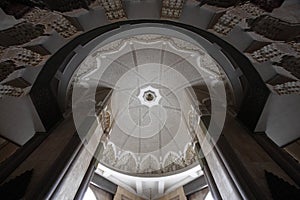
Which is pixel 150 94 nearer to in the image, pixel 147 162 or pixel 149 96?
pixel 149 96

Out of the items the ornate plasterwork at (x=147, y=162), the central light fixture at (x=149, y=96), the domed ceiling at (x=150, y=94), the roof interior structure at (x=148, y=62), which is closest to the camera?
the roof interior structure at (x=148, y=62)

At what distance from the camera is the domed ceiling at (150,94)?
18.1 feet

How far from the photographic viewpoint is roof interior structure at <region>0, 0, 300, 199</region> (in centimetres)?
240

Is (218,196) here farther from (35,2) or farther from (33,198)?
(35,2)

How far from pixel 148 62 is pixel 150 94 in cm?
195

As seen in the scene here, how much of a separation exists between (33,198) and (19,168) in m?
0.69

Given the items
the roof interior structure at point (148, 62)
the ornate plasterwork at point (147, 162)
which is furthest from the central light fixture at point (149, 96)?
the ornate plasterwork at point (147, 162)

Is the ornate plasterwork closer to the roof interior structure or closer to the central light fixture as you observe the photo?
the roof interior structure

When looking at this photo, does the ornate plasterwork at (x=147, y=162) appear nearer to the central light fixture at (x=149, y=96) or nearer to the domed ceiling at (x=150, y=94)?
the domed ceiling at (x=150, y=94)

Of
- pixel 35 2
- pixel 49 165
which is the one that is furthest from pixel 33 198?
pixel 35 2

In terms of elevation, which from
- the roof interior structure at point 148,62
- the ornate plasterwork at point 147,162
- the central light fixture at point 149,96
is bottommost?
the roof interior structure at point 148,62

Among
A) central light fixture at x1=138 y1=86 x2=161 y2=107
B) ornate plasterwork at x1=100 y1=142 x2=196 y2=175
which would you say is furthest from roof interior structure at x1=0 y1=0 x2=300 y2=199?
central light fixture at x1=138 y1=86 x2=161 y2=107

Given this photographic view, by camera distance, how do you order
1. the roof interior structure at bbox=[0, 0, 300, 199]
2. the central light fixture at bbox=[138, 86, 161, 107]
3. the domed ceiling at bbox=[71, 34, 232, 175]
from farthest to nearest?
the central light fixture at bbox=[138, 86, 161, 107] < the domed ceiling at bbox=[71, 34, 232, 175] < the roof interior structure at bbox=[0, 0, 300, 199]

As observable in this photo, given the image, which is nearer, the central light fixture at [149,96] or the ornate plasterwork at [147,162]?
the ornate plasterwork at [147,162]
